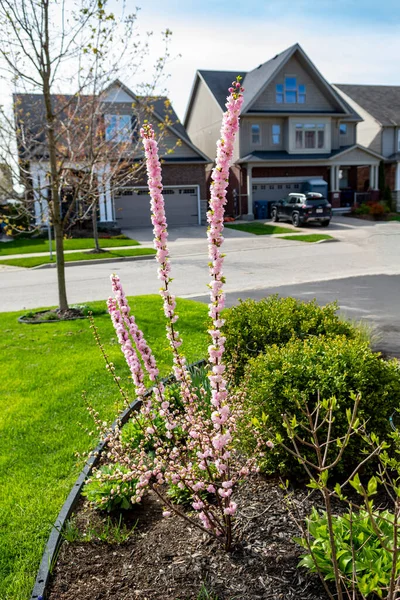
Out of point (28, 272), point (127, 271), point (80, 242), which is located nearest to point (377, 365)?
point (127, 271)

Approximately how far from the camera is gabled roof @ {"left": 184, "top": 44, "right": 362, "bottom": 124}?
34.0 meters

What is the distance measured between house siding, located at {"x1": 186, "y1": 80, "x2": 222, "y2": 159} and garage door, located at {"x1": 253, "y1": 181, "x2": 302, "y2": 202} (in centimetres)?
443

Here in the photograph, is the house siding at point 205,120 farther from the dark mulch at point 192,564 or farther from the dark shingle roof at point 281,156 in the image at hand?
the dark mulch at point 192,564

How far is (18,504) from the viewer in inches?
157

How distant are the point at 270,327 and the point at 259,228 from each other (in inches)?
958

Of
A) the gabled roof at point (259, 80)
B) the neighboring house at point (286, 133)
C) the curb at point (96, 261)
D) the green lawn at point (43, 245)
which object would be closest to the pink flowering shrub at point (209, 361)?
the curb at point (96, 261)

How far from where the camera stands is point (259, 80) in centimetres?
3538

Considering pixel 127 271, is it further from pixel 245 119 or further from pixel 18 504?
pixel 245 119

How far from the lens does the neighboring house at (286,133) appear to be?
34500 mm

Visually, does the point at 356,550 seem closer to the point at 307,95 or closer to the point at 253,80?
the point at 307,95

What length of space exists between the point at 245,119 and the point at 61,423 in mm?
31936

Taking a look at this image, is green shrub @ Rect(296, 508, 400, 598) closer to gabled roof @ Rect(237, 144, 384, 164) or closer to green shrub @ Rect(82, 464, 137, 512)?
green shrub @ Rect(82, 464, 137, 512)

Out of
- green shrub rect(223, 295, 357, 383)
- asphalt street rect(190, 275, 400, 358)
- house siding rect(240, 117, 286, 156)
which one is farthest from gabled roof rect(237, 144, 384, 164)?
green shrub rect(223, 295, 357, 383)

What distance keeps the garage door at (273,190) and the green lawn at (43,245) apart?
38.5ft
